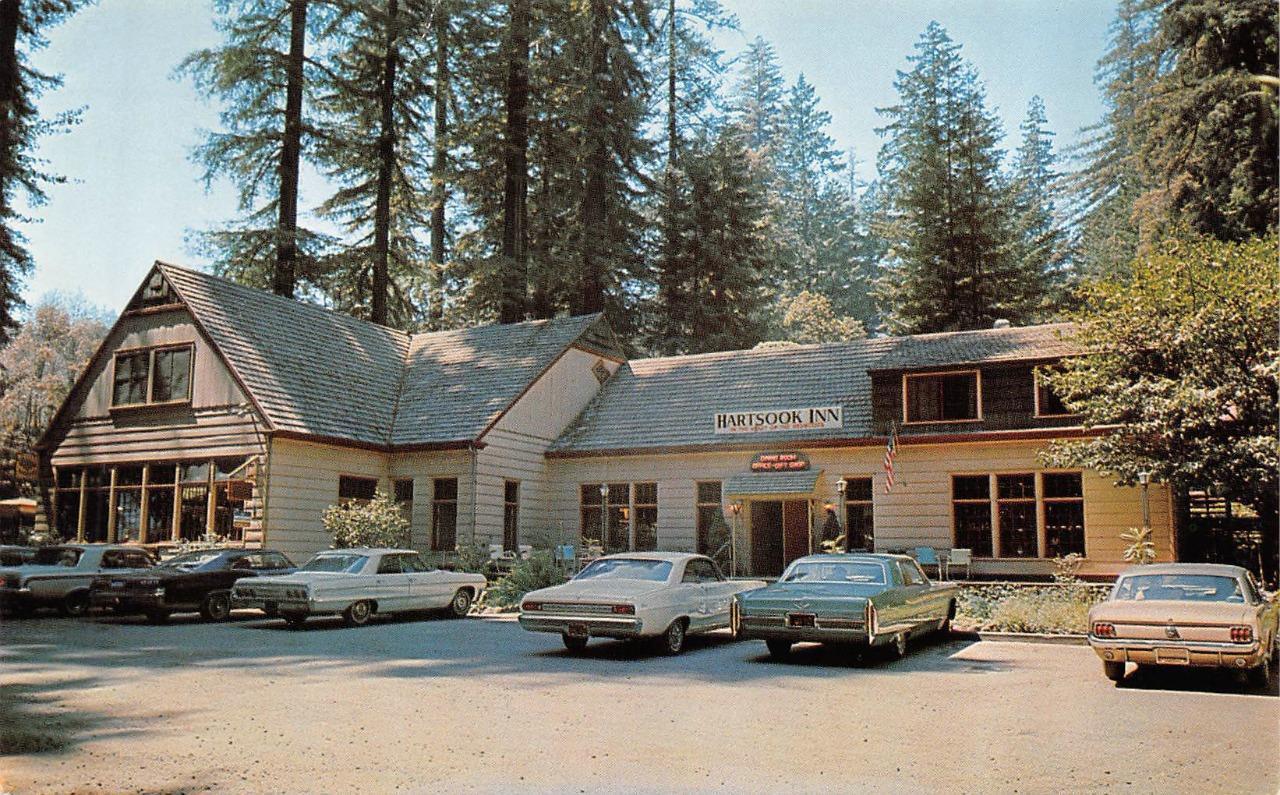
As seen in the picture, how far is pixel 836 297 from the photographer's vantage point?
64.7m

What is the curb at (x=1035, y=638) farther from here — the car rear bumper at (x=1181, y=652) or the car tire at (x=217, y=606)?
the car tire at (x=217, y=606)

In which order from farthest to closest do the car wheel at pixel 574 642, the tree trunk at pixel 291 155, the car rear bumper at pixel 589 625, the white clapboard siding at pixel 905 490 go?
1. the tree trunk at pixel 291 155
2. the white clapboard siding at pixel 905 490
3. the car wheel at pixel 574 642
4. the car rear bumper at pixel 589 625

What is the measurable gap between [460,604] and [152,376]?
11.4 m

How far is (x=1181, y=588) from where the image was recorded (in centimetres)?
1165

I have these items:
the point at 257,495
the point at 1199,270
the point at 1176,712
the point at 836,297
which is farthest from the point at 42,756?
the point at 836,297

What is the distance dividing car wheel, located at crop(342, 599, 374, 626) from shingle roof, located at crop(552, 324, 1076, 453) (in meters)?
10.4

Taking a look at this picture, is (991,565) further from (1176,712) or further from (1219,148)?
(1176,712)

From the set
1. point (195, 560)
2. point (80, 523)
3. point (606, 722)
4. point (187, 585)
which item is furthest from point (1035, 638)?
point (80, 523)

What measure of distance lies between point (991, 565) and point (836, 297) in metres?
44.0

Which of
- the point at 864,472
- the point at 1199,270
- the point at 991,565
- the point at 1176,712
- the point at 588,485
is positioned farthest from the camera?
the point at 588,485

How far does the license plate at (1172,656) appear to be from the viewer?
10.7 m

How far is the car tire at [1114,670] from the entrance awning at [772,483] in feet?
39.7

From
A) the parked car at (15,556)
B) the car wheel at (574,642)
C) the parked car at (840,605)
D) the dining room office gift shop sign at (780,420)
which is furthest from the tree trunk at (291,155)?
the parked car at (840,605)

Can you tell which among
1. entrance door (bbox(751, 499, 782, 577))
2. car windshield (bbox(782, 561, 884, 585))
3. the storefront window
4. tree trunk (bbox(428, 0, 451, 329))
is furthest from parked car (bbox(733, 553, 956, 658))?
tree trunk (bbox(428, 0, 451, 329))
